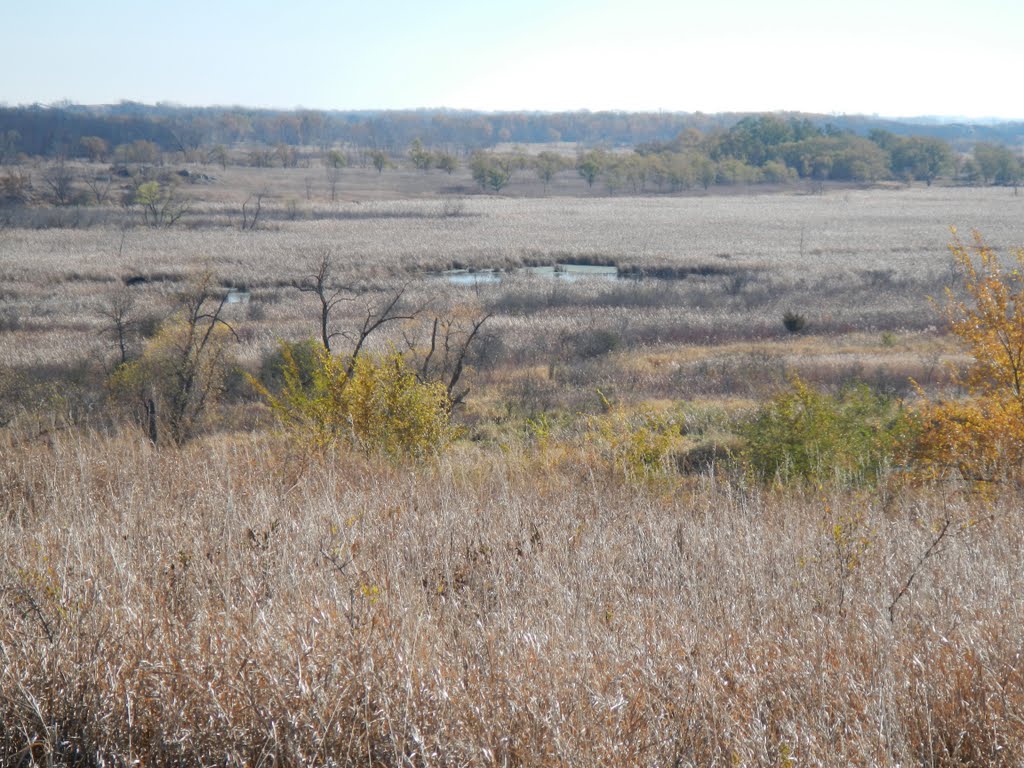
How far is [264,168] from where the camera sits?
131875 mm

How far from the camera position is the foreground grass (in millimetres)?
3217

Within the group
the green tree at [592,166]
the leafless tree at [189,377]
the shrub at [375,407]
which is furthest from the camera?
the green tree at [592,166]

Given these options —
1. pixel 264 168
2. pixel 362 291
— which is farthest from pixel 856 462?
pixel 264 168

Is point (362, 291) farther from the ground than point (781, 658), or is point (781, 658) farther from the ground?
point (781, 658)

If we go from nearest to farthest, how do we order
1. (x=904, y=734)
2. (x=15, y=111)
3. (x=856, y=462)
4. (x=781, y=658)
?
(x=904, y=734), (x=781, y=658), (x=856, y=462), (x=15, y=111)

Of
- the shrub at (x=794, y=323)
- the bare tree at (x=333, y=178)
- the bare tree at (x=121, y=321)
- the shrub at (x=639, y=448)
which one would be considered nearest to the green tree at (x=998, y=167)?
the bare tree at (x=333, y=178)

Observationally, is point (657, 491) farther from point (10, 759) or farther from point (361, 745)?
point (10, 759)

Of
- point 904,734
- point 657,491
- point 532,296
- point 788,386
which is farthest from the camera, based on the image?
point 532,296

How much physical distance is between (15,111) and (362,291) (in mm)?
156843

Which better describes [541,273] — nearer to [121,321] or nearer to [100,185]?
[121,321]

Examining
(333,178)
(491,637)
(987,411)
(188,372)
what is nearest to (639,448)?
(987,411)

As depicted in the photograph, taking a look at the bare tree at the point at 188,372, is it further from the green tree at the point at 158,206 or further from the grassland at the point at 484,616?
the green tree at the point at 158,206

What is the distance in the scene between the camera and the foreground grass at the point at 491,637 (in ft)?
10.6

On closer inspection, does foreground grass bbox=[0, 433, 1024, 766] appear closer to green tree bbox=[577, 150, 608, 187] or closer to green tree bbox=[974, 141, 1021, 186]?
green tree bbox=[577, 150, 608, 187]
